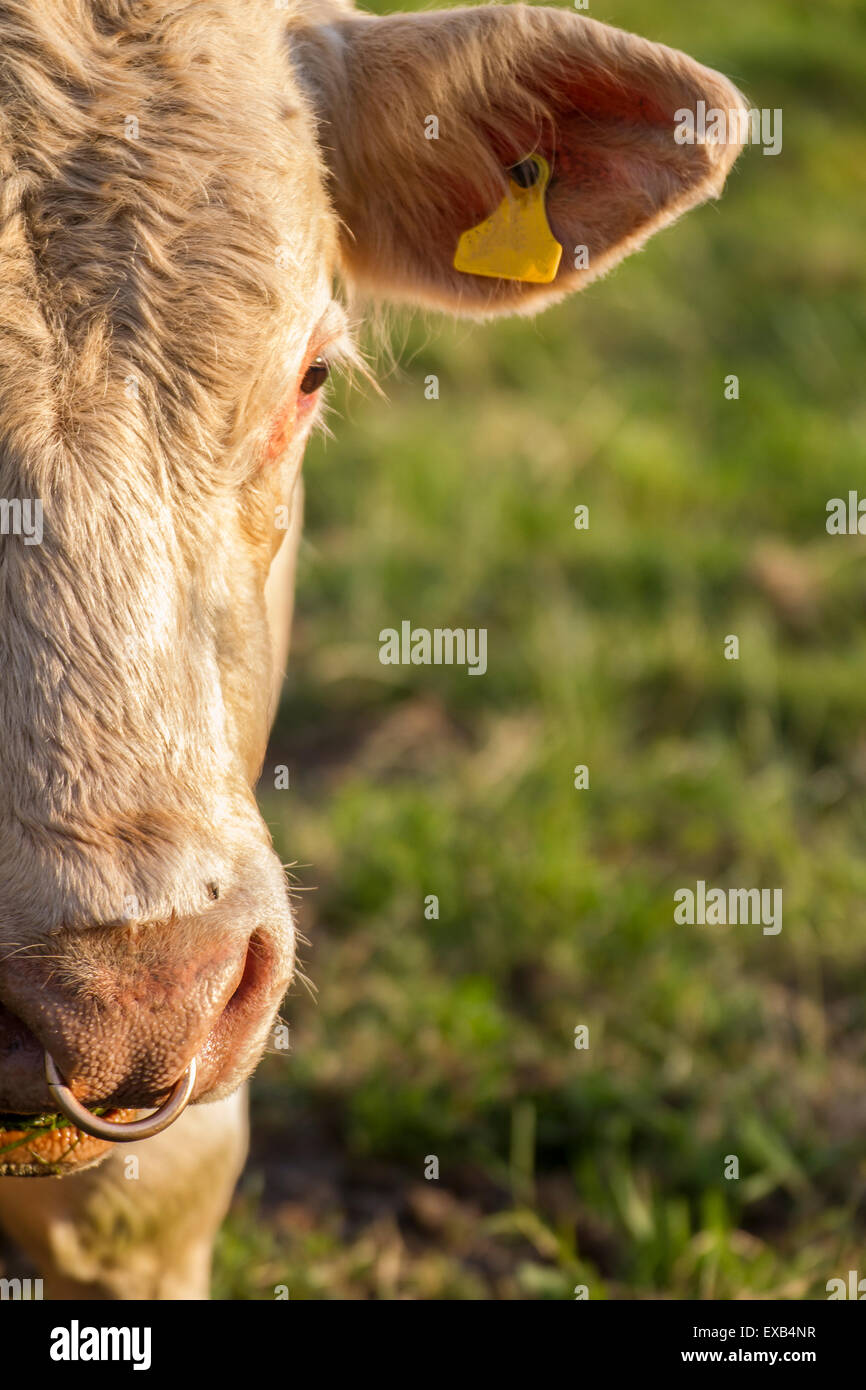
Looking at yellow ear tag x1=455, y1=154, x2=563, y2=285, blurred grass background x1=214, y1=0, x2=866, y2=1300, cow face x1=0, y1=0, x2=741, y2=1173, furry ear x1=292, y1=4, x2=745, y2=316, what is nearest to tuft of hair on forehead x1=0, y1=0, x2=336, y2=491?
cow face x1=0, y1=0, x2=741, y2=1173

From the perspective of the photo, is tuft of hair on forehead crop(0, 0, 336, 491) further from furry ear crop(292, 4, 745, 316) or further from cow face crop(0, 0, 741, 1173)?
furry ear crop(292, 4, 745, 316)

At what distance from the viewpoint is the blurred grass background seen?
3057 millimetres

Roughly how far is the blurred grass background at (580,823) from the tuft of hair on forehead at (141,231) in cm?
176

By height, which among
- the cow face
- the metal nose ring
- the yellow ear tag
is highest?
the yellow ear tag

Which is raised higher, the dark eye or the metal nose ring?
the dark eye

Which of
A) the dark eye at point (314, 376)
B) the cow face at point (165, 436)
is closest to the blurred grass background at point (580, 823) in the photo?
the cow face at point (165, 436)

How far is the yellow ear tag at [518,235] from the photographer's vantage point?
2670 mm

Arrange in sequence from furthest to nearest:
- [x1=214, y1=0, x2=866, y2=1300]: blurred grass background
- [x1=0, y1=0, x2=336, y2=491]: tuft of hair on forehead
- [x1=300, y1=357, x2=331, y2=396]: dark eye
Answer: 1. [x1=214, y1=0, x2=866, y2=1300]: blurred grass background
2. [x1=300, y1=357, x2=331, y2=396]: dark eye
3. [x1=0, y1=0, x2=336, y2=491]: tuft of hair on forehead

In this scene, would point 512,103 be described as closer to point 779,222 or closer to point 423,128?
point 423,128

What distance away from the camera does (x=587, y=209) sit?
2688mm

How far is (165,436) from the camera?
1923mm

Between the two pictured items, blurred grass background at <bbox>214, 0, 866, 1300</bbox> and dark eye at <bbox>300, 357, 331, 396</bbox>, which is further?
blurred grass background at <bbox>214, 0, 866, 1300</bbox>

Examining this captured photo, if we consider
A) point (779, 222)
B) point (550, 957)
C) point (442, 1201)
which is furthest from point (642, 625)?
point (779, 222)
